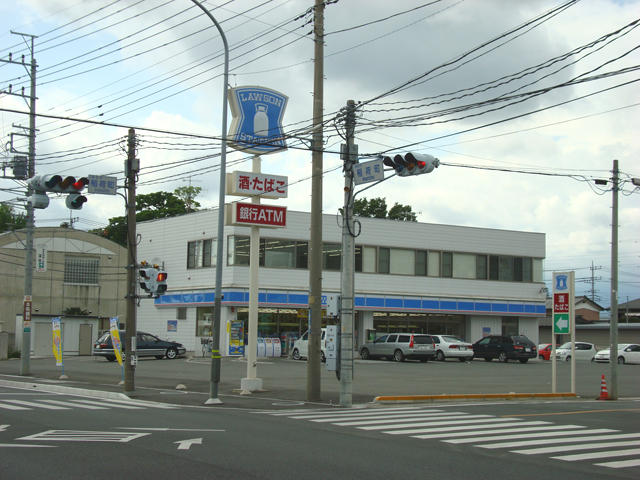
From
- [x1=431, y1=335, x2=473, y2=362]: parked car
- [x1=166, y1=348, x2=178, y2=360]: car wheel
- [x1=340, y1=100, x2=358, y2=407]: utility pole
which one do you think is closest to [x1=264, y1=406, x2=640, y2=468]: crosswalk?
[x1=340, y1=100, x2=358, y2=407]: utility pole

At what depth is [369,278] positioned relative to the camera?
41.9 m

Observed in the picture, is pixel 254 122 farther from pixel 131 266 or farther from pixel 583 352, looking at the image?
pixel 583 352

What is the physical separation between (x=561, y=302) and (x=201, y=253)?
81.8 feet

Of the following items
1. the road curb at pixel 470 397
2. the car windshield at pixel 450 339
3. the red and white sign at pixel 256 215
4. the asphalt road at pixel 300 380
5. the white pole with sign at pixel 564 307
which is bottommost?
the asphalt road at pixel 300 380

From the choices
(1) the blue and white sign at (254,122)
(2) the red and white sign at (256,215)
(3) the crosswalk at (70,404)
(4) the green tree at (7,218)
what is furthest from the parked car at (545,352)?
(4) the green tree at (7,218)

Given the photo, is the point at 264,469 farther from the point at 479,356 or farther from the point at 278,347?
the point at 479,356

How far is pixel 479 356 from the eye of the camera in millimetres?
38844

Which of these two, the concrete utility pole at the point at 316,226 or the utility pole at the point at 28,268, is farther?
the utility pole at the point at 28,268

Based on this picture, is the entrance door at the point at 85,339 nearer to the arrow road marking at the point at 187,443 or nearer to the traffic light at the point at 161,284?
the traffic light at the point at 161,284

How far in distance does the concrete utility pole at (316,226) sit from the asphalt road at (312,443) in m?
1.78

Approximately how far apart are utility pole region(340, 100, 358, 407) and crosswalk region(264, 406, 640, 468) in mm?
1085

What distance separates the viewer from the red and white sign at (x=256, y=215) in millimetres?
19922

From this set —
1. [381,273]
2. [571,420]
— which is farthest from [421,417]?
[381,273]

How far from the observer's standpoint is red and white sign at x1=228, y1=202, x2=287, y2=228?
19.9 metres
